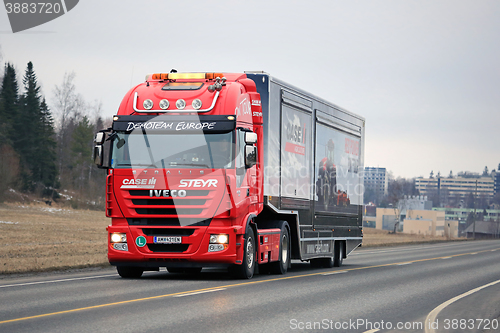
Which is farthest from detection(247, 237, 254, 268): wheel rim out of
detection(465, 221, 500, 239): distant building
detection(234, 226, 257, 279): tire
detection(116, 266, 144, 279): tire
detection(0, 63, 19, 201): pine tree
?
detection(465, 221, 500, 239): distant building

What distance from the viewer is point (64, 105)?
7800 centimetres

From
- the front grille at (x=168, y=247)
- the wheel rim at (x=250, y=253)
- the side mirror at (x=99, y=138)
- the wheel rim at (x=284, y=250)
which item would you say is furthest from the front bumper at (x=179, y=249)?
the wheel rim at (x=284, y=250)

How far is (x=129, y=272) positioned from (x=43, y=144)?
6702 centimetres

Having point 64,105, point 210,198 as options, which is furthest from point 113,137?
point 64,105

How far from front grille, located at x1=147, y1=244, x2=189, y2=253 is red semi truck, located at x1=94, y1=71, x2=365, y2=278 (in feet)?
0.07

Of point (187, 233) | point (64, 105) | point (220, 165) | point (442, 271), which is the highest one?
point (64, 105)

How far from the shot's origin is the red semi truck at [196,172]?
1405 centimetres

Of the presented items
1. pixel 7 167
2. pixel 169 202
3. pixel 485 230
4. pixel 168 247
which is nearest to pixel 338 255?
pixel 168 247

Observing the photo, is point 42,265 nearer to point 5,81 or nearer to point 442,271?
point 442,271

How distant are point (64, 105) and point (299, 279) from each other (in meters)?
66.5

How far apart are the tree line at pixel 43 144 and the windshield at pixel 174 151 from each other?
2246 inches

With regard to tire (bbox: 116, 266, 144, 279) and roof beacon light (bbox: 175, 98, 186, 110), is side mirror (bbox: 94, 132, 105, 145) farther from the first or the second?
tire (bbox: 116, 266, 144, 279)

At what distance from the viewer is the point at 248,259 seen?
50.0 ft

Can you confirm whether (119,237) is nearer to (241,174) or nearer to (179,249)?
(179,249)
